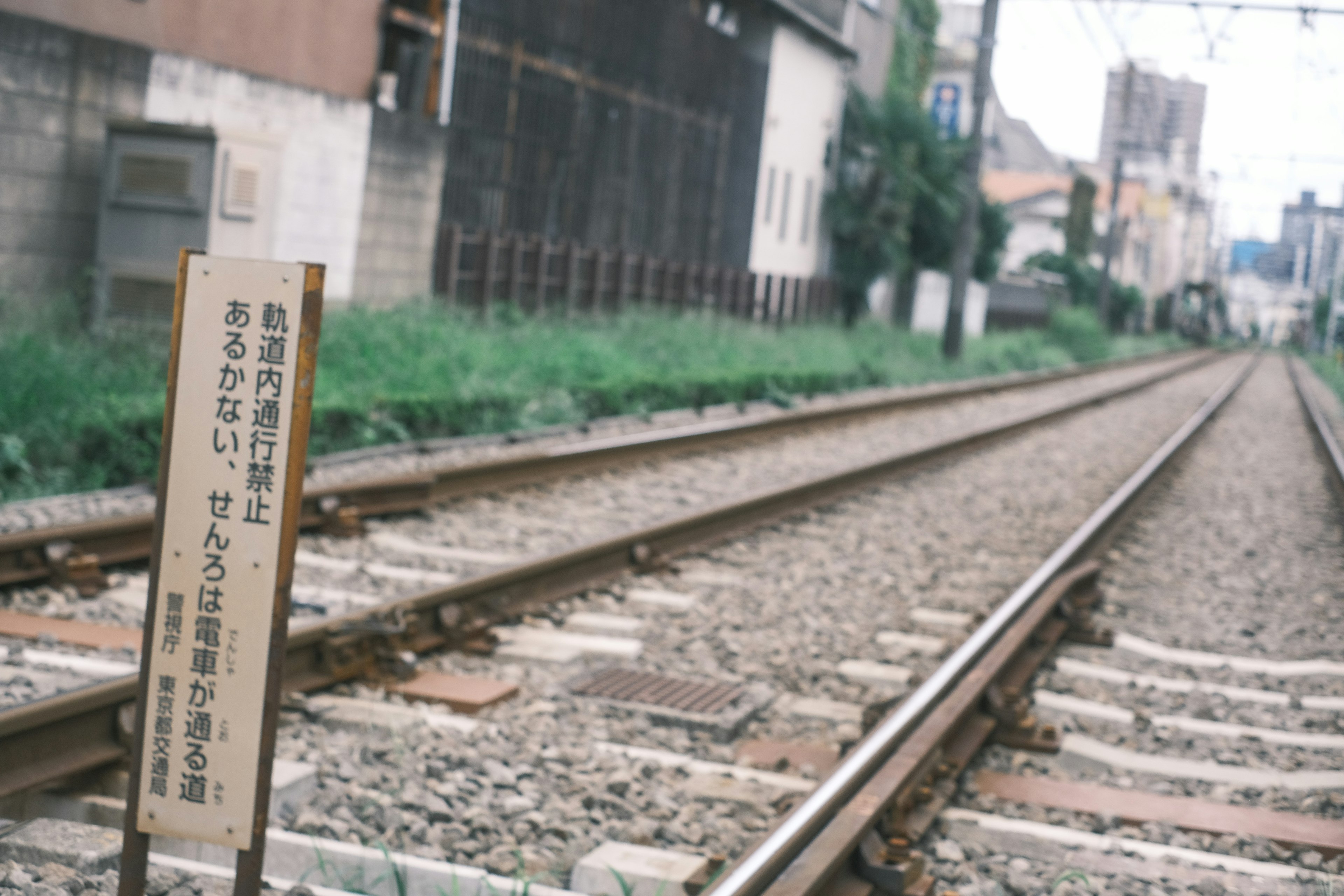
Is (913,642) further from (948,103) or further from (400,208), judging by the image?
(948,103)

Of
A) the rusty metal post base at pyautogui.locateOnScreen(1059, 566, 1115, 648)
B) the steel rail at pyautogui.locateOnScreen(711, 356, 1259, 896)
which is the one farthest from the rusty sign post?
the rusty metal post base at pyautogui.locateOnScreen(1059, 566, 1115, 648)

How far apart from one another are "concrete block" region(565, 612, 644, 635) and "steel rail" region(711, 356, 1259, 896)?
1.39 metres

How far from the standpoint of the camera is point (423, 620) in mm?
5480

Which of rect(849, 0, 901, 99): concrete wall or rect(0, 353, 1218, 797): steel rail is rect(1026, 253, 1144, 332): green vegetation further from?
rect(0, 353, 1218, 797): steel rail

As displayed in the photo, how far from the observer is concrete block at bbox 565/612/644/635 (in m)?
6.07

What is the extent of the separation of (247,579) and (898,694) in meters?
3.29

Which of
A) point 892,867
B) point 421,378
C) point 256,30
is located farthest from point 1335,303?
point 892,867

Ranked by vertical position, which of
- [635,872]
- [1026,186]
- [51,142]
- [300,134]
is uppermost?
[1026,186]

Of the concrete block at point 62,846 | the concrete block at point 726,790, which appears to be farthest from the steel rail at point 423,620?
the concrete block at point 726,790

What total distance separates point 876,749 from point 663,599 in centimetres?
258

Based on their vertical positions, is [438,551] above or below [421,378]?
below

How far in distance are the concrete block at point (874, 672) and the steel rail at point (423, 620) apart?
4.60 feet

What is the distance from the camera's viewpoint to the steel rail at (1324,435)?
588 inches

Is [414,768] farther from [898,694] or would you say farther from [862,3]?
[862,3]
